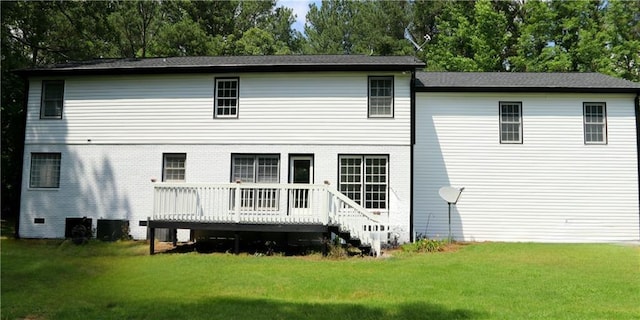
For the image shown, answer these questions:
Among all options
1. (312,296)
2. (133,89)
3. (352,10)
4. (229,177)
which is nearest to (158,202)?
(229,177)

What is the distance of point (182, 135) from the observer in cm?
1622

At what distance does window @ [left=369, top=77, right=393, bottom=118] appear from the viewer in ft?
51.4

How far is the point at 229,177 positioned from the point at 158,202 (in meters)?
2.85

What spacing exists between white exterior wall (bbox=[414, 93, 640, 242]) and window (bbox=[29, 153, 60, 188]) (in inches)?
453

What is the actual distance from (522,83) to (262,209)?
9818 millimetres

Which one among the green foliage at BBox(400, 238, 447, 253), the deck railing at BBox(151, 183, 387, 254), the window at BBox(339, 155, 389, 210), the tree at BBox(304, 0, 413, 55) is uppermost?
the tree at BBox(304, 0, 413, 55)

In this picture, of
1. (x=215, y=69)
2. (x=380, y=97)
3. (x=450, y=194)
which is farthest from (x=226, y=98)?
(x=450, y=194)

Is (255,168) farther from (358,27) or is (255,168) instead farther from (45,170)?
(358,27)

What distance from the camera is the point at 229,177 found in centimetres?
1585

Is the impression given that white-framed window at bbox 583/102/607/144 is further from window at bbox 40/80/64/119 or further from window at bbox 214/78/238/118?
window at bbox 40/80/64/119

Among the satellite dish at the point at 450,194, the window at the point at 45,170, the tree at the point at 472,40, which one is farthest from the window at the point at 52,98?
the tree at the point at 472,40

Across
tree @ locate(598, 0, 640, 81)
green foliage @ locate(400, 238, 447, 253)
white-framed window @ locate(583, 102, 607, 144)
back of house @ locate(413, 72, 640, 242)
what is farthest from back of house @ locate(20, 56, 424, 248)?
tree @ locate(598, 0, 640, 81)

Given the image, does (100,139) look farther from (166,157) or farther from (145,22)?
(145,22)

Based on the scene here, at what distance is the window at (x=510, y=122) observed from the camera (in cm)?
1694
